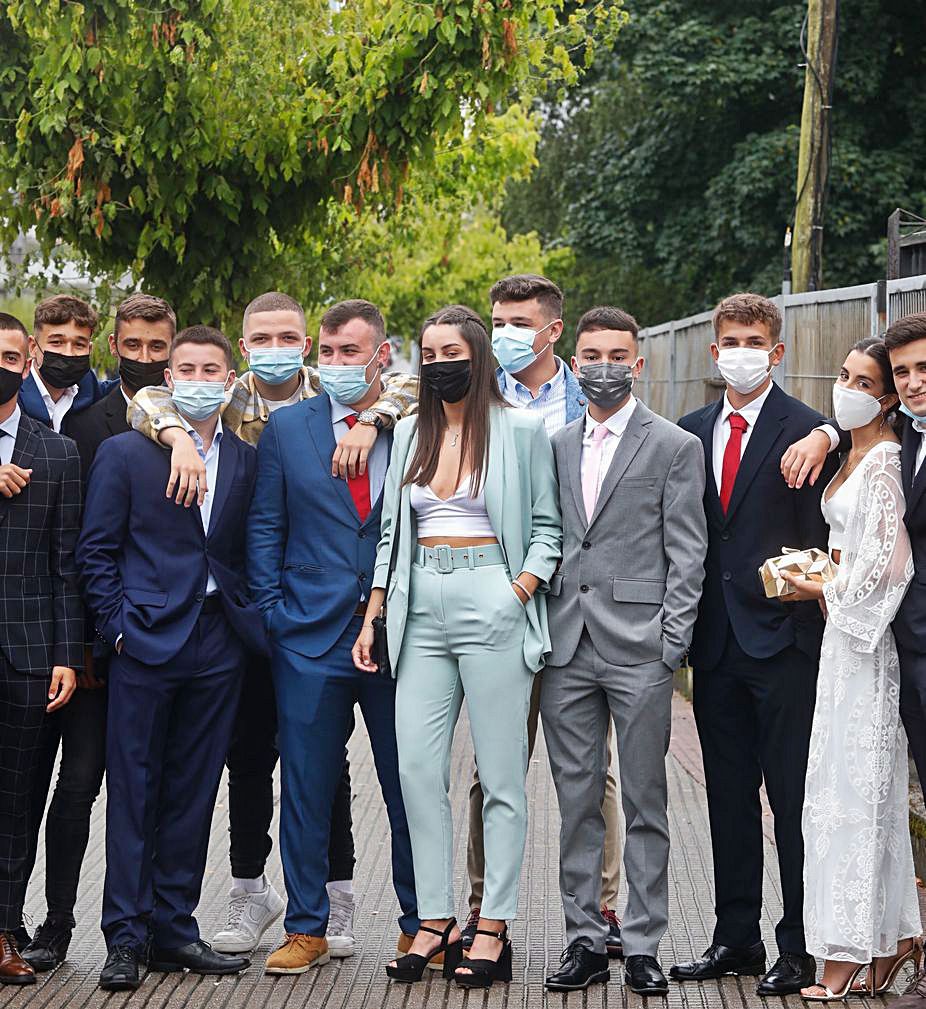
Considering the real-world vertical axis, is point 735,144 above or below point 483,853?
above

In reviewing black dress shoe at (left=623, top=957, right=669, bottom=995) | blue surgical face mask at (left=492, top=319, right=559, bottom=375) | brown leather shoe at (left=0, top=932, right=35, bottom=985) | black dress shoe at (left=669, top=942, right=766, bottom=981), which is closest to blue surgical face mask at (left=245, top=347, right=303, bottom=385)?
blue surgical face mask at (left=492, top=319, right=559, bottom=375)

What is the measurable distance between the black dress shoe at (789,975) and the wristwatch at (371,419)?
2412 mm

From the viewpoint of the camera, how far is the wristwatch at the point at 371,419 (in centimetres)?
627

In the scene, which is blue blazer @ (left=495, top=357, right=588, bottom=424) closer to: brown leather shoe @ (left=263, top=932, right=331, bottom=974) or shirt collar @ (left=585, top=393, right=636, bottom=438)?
shirt collar @ (left=585, top=393, right=636, bottom=438)

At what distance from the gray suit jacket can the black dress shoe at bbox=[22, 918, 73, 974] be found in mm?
2104

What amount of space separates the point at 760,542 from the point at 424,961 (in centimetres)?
191

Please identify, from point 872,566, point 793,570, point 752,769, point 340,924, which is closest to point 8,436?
point 340,924

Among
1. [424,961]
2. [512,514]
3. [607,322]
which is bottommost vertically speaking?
[424,961]

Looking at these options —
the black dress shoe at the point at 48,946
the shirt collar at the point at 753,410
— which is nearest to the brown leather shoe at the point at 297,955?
the black dress shoe at the point at 48,946

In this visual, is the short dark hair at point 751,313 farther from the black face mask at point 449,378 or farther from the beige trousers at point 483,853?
the beige trousers at point 483,853

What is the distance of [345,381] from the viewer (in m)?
6.29

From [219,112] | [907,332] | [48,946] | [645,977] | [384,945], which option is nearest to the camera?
[907,332]

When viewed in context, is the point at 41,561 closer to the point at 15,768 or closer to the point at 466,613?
the point at 15,768

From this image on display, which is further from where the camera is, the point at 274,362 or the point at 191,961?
the point at 274,362
